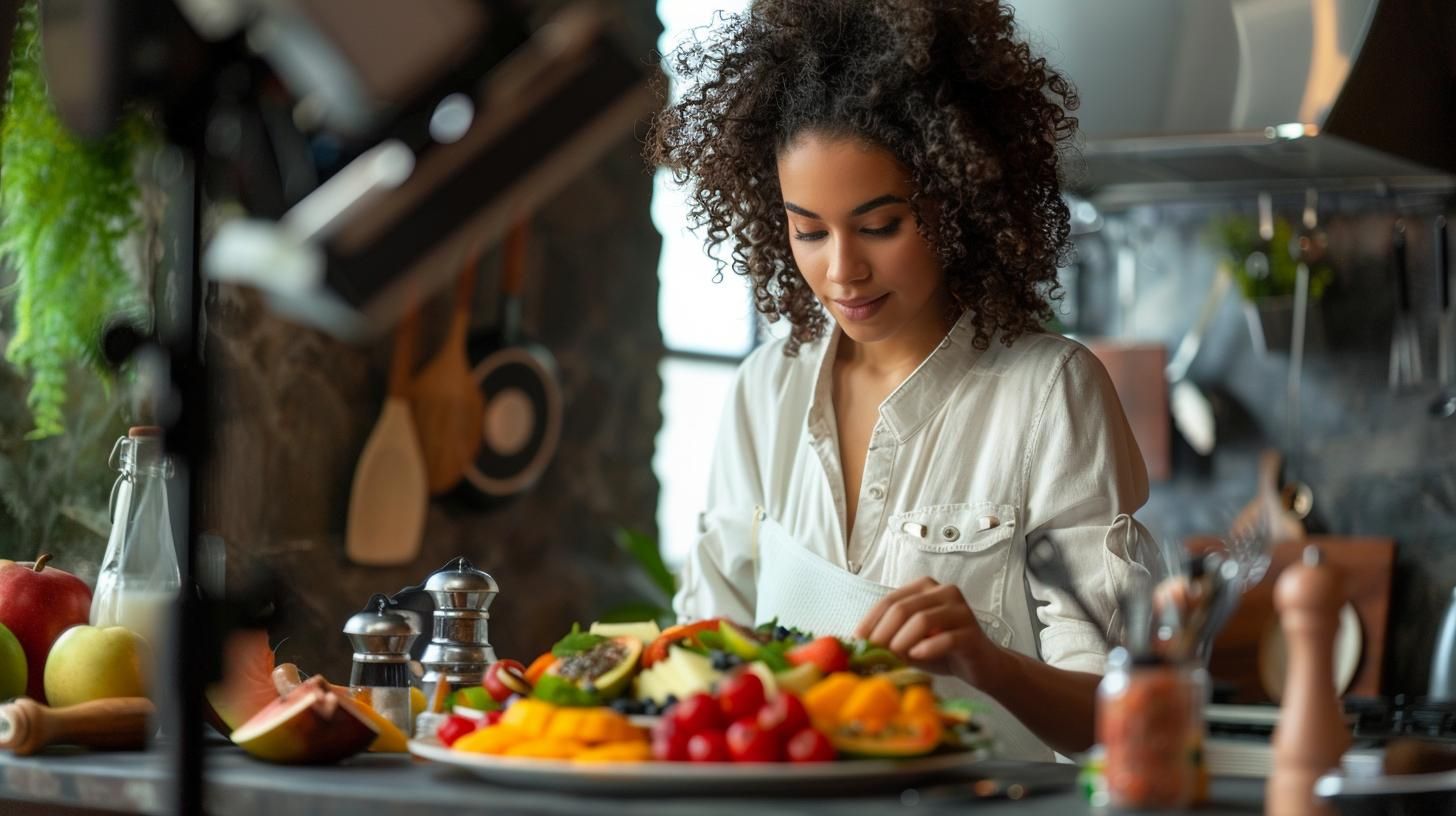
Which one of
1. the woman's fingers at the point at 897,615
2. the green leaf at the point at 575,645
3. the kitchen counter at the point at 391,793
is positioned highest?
the woman's fingers at the point at 897,615

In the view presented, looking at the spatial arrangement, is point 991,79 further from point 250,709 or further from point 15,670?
point 15,670

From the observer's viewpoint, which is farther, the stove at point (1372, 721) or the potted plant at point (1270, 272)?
the potted plant at point (1270, 272)

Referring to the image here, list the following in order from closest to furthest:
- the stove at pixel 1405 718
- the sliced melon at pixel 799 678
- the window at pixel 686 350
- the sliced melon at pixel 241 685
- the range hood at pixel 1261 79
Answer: the sliced melon at pixel 799 678 → the sliced melon at pixel 241 685 → the stove at pixel 1405 718 → the range hood at pixel 1261 79 → the window at pixel 686 350

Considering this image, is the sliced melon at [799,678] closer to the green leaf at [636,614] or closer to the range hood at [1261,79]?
the range hood at [1261,79]

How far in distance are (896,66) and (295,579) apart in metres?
2.00

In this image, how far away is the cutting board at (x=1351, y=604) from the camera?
3.43m

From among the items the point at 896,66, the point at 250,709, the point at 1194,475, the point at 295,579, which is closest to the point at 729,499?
the point at 896,66

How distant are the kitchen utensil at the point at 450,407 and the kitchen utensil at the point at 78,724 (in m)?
2.16

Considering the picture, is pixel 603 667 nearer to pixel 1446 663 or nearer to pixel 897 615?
pixel 897 615

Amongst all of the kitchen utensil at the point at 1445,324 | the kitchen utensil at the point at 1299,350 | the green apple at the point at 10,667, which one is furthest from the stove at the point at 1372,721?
the green apple at the point at 10,667

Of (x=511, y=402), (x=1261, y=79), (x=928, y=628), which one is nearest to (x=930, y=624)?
(x=928, y=628)

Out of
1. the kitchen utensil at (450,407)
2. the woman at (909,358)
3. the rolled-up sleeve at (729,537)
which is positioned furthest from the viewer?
the kitchen utensil at (450,407)

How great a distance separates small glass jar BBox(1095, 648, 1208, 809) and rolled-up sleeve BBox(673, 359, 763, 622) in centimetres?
100

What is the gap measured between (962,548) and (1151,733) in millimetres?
829
